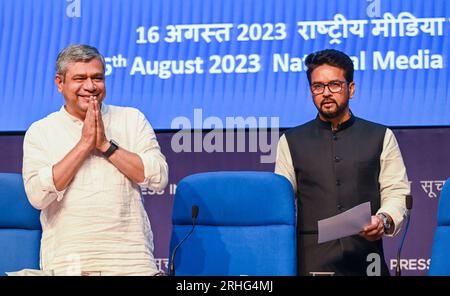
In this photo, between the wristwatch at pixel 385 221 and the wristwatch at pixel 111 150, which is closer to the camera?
the wristwatch at pixel 111 150

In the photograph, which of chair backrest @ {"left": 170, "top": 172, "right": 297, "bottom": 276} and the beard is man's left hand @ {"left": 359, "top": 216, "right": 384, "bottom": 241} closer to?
chair backrest @ {"left": 170, "top": 172, "right": 297, "bottom": 276}

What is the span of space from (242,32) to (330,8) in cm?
49

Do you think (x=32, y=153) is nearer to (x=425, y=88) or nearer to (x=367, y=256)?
(x=367, y=256)

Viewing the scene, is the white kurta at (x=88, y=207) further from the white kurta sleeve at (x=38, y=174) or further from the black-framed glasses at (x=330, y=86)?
the black-framed glasses at (x=330, y=86)

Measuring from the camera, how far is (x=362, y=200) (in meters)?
3.82

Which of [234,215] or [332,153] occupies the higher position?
[332,153]

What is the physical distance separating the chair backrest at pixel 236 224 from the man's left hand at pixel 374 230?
320 mm

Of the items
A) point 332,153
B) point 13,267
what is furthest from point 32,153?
point 332,153

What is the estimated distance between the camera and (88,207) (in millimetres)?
3381

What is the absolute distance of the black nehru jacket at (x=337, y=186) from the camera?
12.4 ft

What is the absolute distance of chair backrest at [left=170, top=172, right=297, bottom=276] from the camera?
3.64 m

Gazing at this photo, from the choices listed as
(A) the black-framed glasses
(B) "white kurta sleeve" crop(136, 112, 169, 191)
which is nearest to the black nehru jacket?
(A) the black-framed glasses

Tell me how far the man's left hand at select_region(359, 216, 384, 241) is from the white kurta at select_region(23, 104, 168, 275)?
2.68 feet

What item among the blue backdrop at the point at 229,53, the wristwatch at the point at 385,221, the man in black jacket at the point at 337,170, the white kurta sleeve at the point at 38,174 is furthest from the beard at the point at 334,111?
the white kurta sleeve at the point at 38,174
